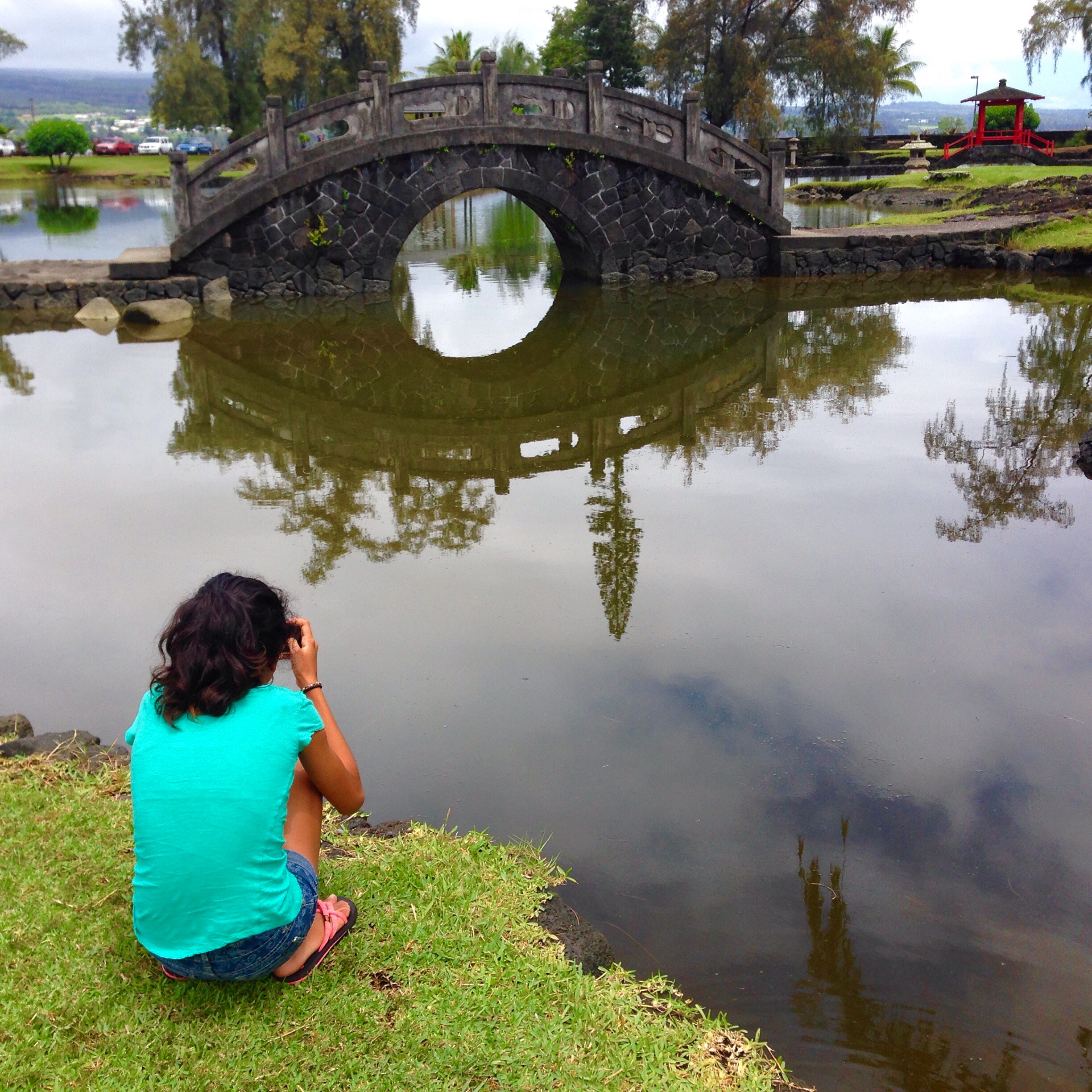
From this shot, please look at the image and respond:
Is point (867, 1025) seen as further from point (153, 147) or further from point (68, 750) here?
point (153, 147)

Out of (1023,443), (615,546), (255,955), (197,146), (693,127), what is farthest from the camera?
A: (197,146)

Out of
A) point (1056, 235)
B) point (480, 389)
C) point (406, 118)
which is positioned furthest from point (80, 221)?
point (1056, 235)

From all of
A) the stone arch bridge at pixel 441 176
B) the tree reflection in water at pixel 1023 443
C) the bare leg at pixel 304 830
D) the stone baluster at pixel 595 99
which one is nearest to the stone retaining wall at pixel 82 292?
the stone arch bridge at pixel 441 176

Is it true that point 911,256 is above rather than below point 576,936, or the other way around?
above

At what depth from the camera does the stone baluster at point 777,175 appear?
1587 cm

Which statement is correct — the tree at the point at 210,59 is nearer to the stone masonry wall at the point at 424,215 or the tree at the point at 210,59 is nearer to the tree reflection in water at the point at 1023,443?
the stone masonry wall at the point at 424,215

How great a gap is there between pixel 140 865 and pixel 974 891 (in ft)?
8.14

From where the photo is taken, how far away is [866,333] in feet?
39.5

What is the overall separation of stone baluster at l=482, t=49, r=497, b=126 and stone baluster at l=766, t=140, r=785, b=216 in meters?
4.28

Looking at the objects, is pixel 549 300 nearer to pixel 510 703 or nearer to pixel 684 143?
pixel 684 143

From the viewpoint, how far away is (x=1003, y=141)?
119ft

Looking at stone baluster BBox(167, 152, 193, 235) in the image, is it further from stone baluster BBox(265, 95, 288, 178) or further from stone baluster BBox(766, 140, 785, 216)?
stone baluster BBox(766, 140, 785, 216)

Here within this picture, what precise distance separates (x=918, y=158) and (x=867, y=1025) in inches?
1501

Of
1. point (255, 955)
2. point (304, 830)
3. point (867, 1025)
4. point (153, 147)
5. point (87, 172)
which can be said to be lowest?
point (867, 1025)
